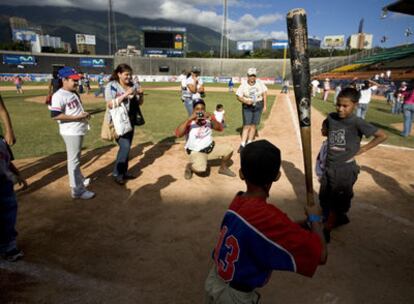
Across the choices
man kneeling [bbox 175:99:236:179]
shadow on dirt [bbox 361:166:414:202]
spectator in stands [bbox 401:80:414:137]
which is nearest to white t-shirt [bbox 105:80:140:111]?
man kneeling [bbox 175:99:236:179]

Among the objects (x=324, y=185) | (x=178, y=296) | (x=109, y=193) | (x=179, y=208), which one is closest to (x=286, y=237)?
(x=178, y=296)

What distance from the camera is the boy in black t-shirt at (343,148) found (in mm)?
3396

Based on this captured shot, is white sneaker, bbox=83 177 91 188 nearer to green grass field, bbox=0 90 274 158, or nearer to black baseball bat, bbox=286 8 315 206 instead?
green grass field, bbox=0 90 274 158

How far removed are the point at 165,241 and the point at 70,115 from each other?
2.44 meters

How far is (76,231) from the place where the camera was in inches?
149

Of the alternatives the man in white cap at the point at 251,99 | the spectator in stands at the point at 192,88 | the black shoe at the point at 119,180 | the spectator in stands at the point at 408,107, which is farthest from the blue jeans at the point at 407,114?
the black shoe at the point at 119,180

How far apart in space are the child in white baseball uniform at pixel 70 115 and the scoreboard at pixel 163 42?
54.9 metres

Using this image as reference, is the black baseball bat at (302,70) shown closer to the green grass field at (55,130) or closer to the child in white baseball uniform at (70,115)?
the child in white baseball uniform at (70,115)

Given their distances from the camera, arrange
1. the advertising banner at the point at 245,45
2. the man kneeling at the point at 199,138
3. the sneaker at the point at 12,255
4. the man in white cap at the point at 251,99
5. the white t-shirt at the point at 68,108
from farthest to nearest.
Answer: the advertising banner at the point at 245,45 < the man in white cap at the point at 251,99 < the man kneeling at the point at 199,138 < the white t-shirt at the point at 68,108 < the sneaker at the point at 12,255

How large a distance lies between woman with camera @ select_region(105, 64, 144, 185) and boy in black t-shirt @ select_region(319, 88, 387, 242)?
3475mm

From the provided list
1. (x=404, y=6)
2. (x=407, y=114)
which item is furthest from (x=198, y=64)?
(x=404, y=6)

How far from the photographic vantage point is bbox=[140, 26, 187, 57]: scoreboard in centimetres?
5497

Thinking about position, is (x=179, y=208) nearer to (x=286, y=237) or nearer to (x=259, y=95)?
(x=286, y=237)

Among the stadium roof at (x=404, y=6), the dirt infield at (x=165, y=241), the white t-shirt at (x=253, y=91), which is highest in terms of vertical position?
the stadium roof at (x=404, y=6)
